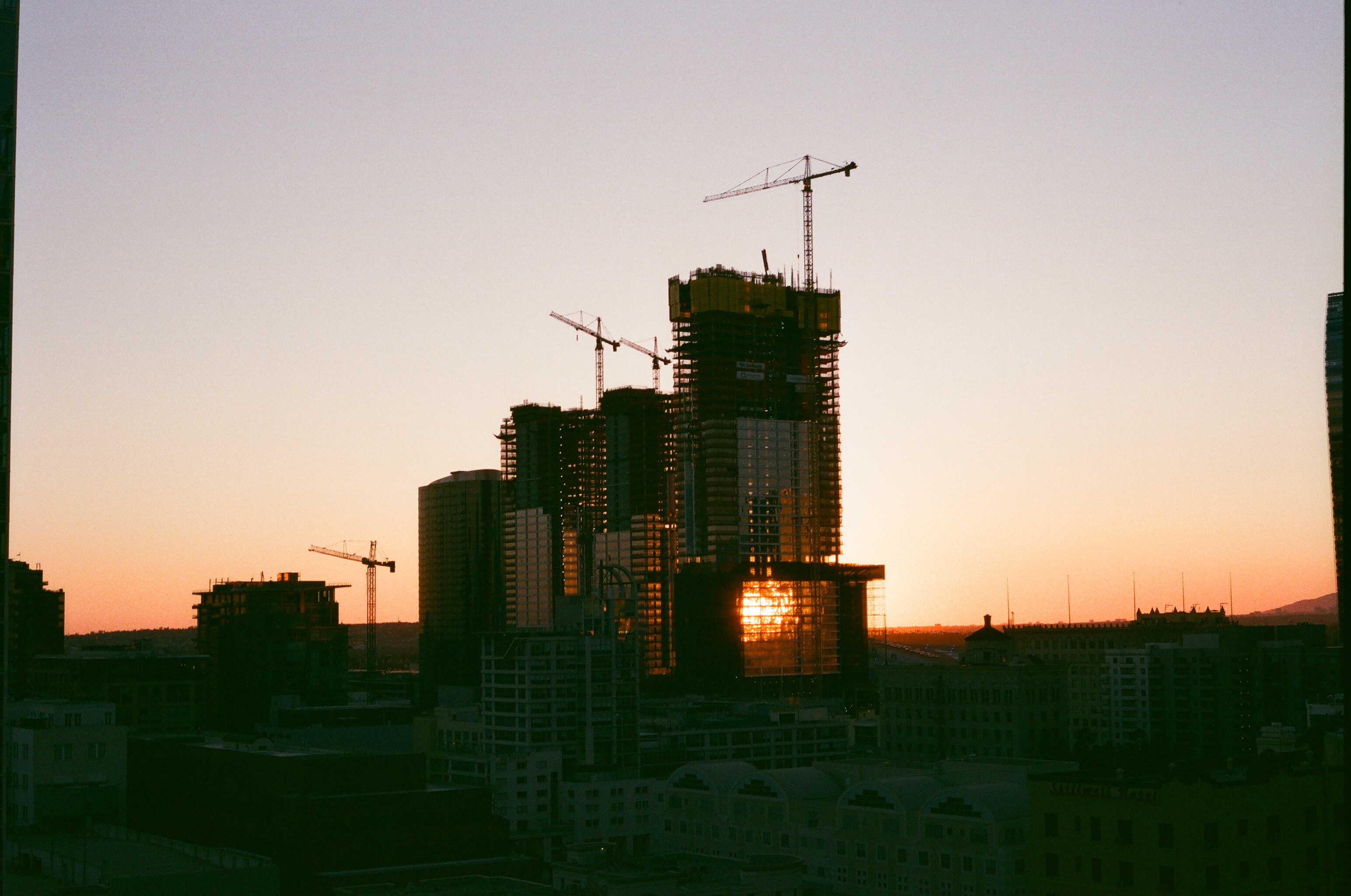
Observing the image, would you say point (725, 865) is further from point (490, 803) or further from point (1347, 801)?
point (1347, 801)

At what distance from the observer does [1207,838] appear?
84438 millimetres

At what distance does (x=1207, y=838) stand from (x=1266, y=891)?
5.09 m

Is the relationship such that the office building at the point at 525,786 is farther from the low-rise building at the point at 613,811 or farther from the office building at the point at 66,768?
the office building at the point at 66,768

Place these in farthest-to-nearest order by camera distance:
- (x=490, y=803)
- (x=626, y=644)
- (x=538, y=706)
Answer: (x=626, y=644), (x=538, y=706), (x=490, y=803)

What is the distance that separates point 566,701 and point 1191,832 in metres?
104

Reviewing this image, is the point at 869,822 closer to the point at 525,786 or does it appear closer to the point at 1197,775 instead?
the point at 1197,775

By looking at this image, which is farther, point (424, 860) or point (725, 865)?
point (424, 860)

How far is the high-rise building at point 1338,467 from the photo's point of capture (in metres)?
18.1

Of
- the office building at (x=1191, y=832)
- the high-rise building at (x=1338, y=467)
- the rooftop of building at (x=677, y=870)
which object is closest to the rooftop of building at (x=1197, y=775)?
the office building at (x=1191, y=832)

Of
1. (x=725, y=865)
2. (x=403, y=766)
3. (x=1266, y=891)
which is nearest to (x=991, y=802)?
(x=725, y=865)

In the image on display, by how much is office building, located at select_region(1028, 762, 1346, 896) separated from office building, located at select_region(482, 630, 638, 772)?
300 feet

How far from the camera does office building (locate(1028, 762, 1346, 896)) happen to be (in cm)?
8350

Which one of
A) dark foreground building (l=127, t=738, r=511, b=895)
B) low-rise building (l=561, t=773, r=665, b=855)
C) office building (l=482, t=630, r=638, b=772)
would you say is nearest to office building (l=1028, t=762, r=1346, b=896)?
dark foreground building (l=127, t=738, r=511, b=895)

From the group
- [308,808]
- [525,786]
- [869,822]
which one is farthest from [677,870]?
[525,786]
